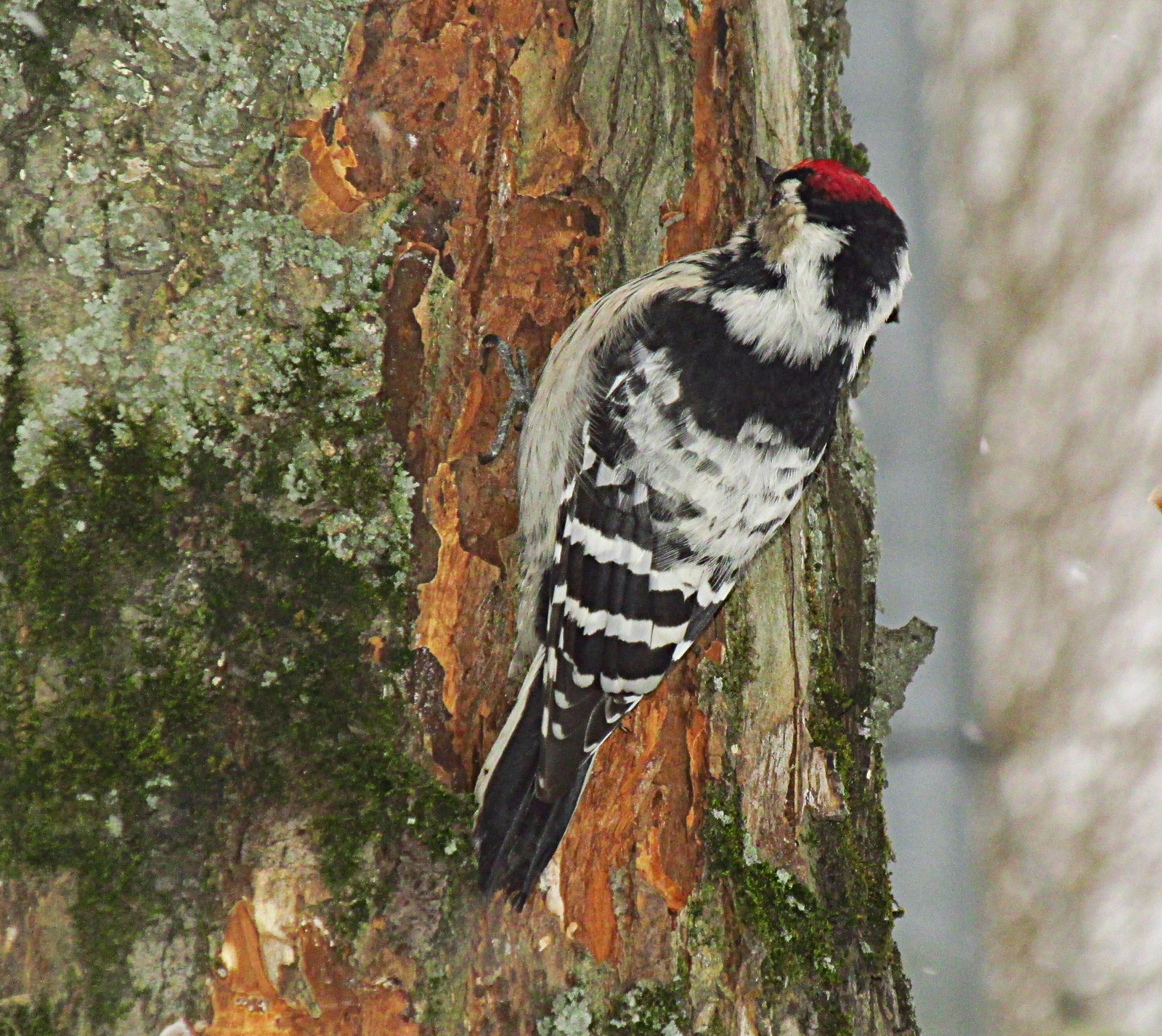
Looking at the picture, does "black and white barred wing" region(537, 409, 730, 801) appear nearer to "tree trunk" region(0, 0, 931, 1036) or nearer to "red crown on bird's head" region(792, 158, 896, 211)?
"tree trunk" region(0, 0, 931, 1036)

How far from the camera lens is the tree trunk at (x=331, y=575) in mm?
1290

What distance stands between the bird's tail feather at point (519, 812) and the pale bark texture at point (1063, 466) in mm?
2580

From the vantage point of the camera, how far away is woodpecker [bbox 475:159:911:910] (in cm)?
166

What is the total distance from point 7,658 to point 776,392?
1.29 metres

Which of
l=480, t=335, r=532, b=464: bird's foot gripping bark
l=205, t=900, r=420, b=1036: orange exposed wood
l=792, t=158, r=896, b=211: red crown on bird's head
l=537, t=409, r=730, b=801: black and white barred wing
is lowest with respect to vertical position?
l=205, t=900, r=420, b=1036: orange exposed wood

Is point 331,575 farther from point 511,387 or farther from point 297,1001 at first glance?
point 297,1001

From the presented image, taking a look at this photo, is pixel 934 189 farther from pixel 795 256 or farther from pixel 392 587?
pixel 392 587

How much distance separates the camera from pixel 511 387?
1629mm

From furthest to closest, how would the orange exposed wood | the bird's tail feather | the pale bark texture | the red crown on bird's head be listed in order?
the pale bark texture, the red crown on bird's head, the bird's tail feather, the orange exposed wood

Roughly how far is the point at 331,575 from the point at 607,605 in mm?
512

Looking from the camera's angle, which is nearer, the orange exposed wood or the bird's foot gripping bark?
the orange exposed wood

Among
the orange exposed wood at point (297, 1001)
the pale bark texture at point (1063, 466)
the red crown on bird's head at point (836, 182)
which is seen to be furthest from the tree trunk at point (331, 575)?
the pale bark texture at point (1063, 466)

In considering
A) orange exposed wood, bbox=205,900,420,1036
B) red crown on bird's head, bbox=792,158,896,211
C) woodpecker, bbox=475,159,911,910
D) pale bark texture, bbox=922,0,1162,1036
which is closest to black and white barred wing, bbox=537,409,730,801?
woodpecker, bbox=475,159,911,910

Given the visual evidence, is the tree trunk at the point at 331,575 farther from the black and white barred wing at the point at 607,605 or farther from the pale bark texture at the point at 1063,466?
the pale bark texture at the point at 1063,466
